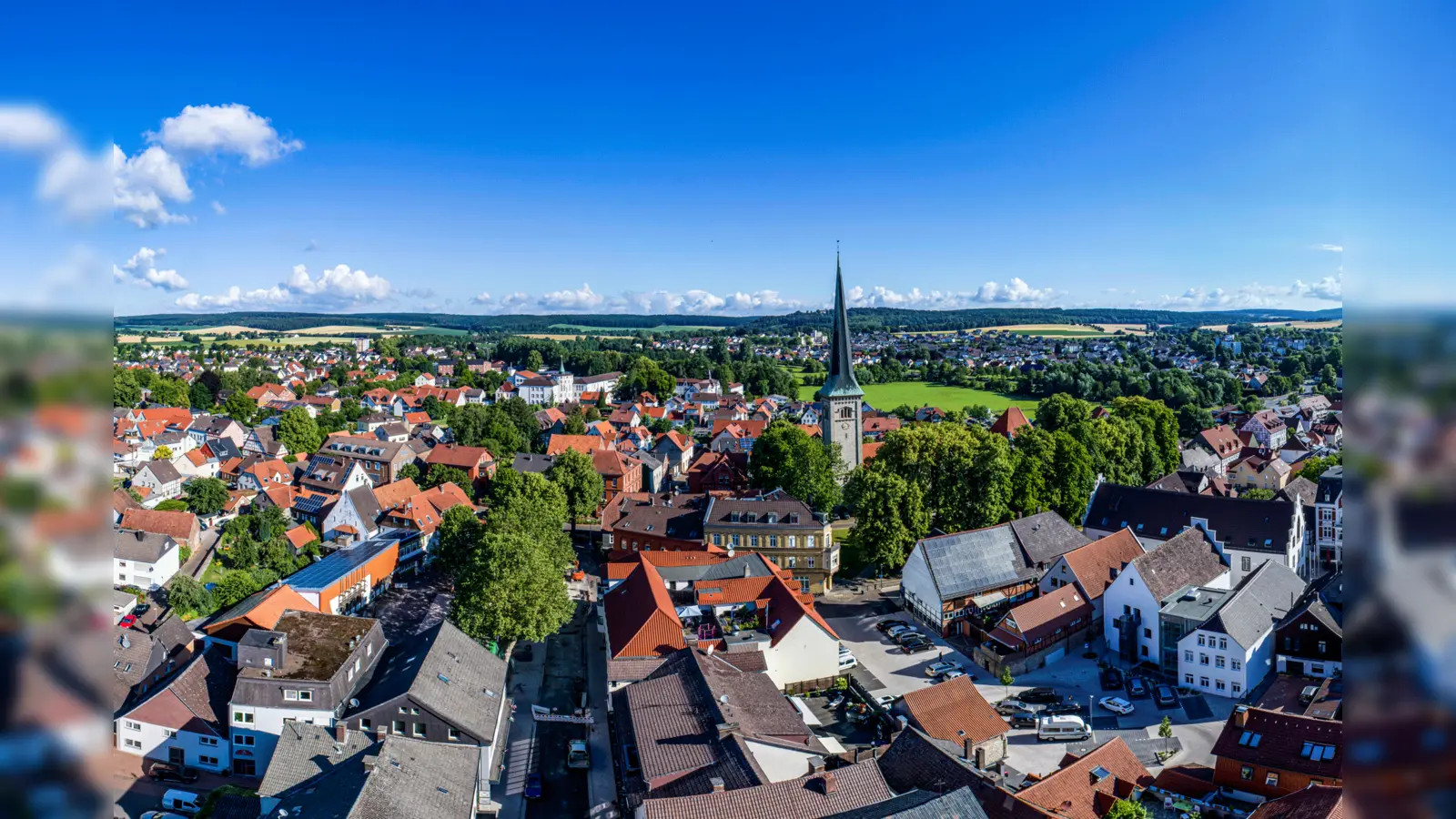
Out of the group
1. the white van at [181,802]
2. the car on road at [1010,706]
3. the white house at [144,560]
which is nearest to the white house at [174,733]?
the white van at [181,802]

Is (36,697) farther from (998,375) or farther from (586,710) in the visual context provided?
(998,375)

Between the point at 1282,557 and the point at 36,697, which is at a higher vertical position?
the point at 36,697

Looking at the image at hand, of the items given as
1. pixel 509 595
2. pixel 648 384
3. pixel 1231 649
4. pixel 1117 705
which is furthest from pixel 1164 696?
pixel 648 384

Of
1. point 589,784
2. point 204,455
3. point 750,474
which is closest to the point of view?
point 589,784

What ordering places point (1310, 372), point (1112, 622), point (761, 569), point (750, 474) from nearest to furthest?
1. point (1112, 622)
2. point (761, 569)
3. point (750, 474)
4. point (1310, 372)

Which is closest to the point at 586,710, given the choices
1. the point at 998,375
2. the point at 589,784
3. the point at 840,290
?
the point at 589,784

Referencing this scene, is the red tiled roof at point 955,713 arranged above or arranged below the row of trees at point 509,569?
below

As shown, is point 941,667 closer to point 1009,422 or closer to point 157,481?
point 1009,422

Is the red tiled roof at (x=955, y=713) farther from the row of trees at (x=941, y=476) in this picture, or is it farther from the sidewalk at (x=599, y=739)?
the row of trees at (x=941, y=476)
